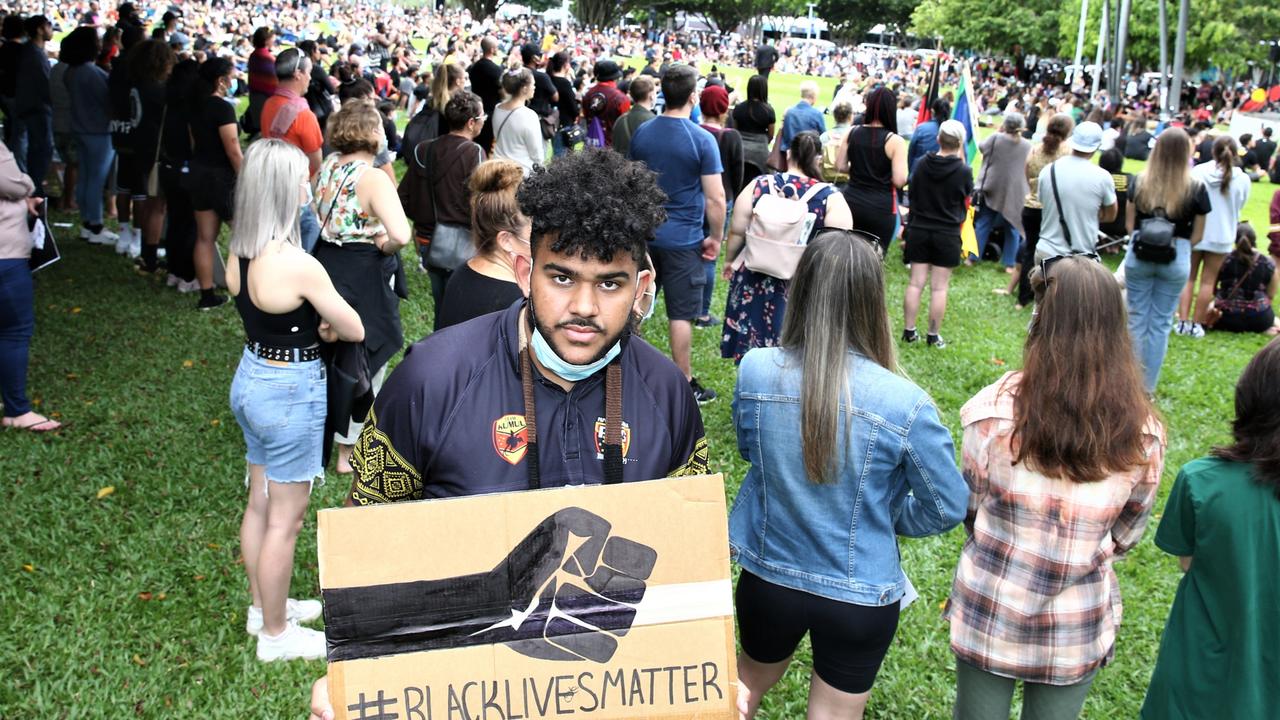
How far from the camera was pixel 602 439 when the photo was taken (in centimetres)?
216

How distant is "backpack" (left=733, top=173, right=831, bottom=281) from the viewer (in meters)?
5.74

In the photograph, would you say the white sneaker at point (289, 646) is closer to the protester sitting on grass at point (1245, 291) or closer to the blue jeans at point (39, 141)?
the blue jeans at point (39, 141)

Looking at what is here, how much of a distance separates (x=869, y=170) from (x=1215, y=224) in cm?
332

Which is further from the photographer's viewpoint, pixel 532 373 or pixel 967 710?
pixel 967 710

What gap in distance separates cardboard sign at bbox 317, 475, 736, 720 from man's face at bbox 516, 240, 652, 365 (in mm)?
318

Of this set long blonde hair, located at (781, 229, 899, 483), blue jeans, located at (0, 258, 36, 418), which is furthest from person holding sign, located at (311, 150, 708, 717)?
blue jeans, located at (0, 258, 36, 418)

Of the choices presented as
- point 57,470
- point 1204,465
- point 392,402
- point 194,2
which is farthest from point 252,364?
point 194,2

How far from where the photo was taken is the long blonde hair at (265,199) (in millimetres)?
3729

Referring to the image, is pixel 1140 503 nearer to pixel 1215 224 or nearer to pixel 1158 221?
pixel 1158 221

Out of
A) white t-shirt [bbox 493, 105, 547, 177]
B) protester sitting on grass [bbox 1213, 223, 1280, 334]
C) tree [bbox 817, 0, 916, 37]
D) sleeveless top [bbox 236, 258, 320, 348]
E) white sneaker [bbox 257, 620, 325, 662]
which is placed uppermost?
tree [bbox 817, 0, 916, 37]

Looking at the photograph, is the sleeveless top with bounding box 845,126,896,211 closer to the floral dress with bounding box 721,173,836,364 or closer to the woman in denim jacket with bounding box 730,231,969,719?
the floral dress with bounding box 721,173,836,364

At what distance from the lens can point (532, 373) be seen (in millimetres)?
2158

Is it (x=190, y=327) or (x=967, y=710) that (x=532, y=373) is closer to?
(x=967, y=710)

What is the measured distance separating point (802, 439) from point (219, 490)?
3.89 m
